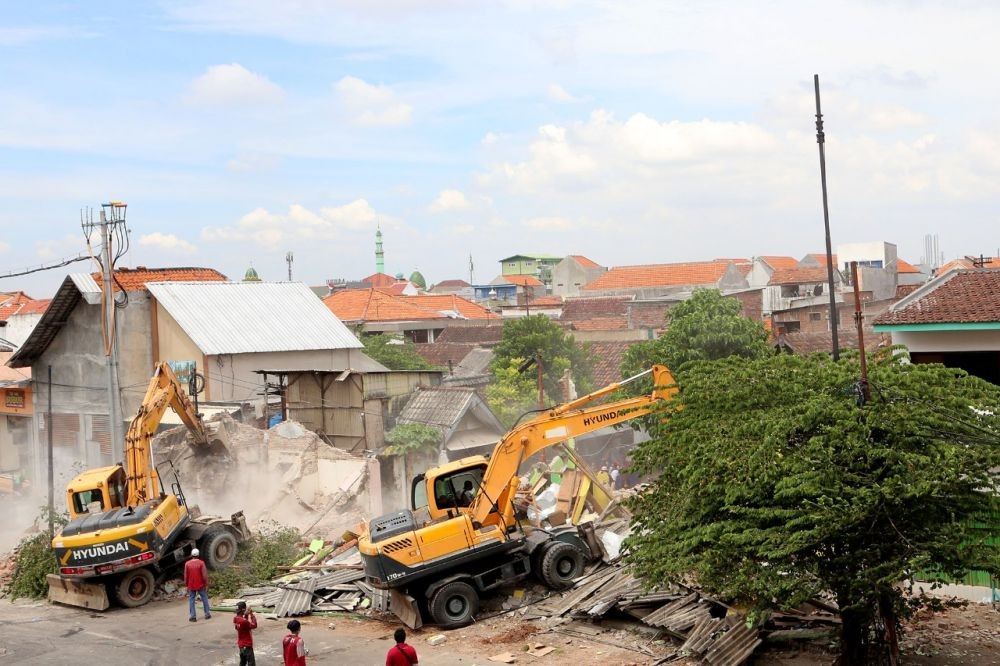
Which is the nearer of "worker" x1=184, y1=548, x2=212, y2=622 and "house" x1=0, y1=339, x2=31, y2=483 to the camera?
"worker" x1=184, y1=548, x2=212, y2=622

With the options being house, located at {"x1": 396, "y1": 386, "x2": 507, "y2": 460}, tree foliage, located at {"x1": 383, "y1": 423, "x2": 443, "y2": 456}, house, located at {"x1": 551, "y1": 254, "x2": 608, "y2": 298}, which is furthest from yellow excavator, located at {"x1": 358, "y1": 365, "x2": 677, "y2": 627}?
house, located at {"x1": 551, "y1": 254, "x2": 608, "y2": 298}

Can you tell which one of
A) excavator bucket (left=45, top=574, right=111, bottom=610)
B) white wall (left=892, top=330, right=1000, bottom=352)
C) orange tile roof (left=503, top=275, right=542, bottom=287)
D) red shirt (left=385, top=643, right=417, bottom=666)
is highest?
orange tile roof (left=503, top=275, right=542, bottom=287)

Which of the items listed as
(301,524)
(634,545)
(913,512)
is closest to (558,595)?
(634,545)

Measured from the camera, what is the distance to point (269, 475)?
28.3 meters

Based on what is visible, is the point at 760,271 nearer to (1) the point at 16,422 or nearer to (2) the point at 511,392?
(2) the point at 511,392

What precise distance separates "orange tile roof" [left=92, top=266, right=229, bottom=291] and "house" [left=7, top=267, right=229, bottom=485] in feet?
0.43

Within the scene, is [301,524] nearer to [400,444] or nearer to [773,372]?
[400,444]

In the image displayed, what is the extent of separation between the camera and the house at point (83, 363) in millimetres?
36062

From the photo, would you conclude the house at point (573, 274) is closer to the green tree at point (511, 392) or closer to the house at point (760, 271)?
the house at point (760, 271)

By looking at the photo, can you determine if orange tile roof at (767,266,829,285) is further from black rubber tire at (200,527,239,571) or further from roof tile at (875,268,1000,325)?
black rubber tire at (200,527,239,571)

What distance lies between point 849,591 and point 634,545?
3.38m

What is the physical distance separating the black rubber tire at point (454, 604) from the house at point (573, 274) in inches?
3252

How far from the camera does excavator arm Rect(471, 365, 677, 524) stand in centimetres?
1780

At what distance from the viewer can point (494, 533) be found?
1762cm
